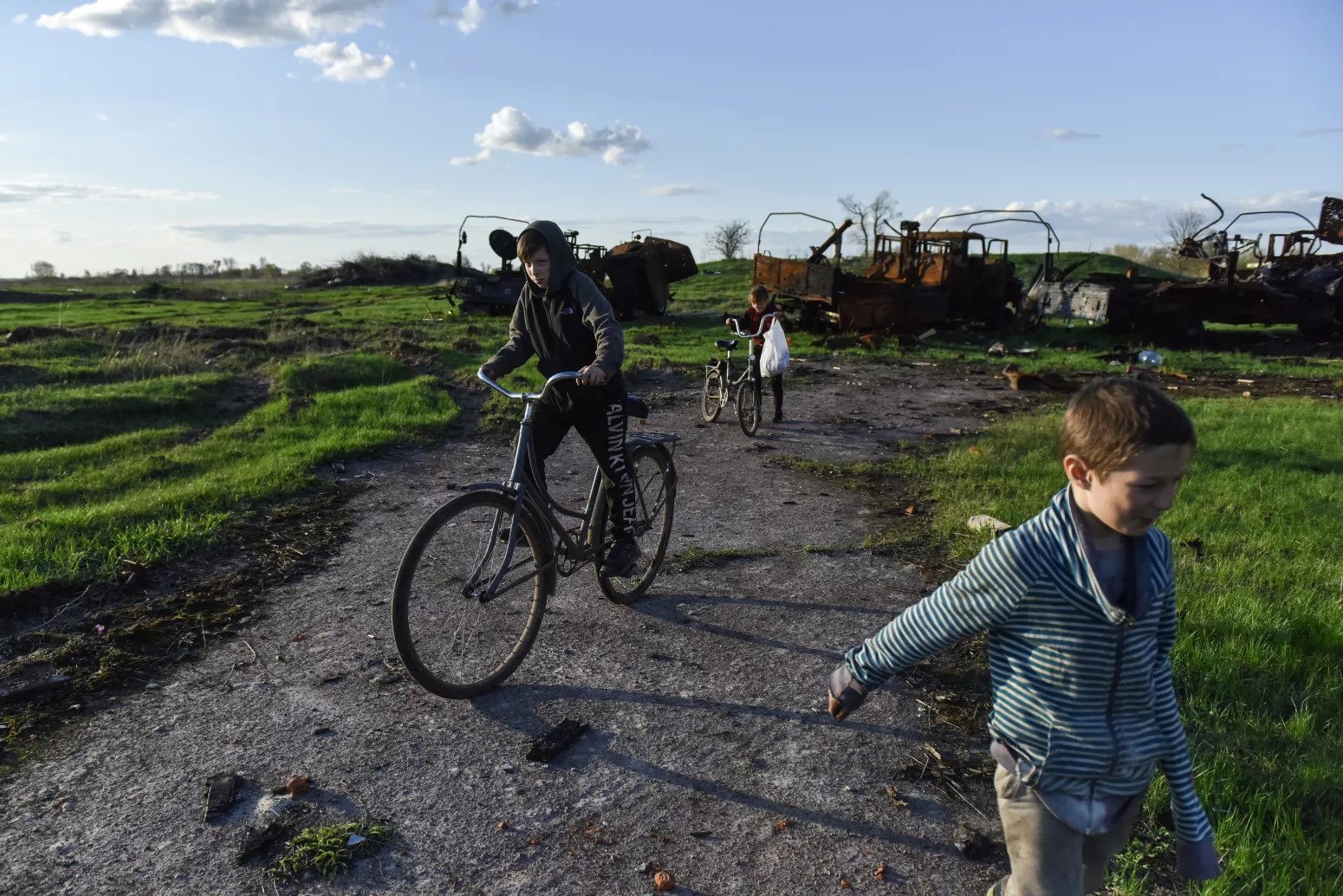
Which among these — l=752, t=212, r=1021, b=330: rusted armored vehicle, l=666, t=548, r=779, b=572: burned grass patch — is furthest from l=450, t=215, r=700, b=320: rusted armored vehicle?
l=666, t=548, r=779, b=572: burned grass patch

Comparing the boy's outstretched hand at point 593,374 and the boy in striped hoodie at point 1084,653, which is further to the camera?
the boy's outstretched hand at point 593,374

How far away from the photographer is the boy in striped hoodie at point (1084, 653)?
7.07 feet

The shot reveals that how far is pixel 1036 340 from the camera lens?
23.8 meters

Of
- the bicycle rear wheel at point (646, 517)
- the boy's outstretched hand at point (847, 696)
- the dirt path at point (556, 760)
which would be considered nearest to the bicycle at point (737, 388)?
the bicycle rear wheel at point (646, 517)

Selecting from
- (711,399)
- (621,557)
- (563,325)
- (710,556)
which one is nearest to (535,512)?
(621,557)

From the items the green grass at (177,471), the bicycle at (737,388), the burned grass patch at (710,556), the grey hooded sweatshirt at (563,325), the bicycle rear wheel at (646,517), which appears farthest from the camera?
the bicycle at (737,388)

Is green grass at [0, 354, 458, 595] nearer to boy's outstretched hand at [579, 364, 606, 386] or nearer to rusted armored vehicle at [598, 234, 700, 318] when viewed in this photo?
boy's outstretched hand at [579, 364, 606, 386]

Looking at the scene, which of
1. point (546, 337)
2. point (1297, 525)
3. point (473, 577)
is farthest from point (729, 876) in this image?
point (1297, 525)

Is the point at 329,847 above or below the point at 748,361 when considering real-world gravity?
below

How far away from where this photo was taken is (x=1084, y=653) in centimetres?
219

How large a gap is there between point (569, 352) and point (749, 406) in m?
6.11

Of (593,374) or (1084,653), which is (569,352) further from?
(1084,653)

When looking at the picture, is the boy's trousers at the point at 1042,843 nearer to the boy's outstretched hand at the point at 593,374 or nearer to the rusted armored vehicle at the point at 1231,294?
the boy's outstretched hand at the point at 593,374

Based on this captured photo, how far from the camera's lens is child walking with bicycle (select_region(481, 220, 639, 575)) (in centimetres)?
466
